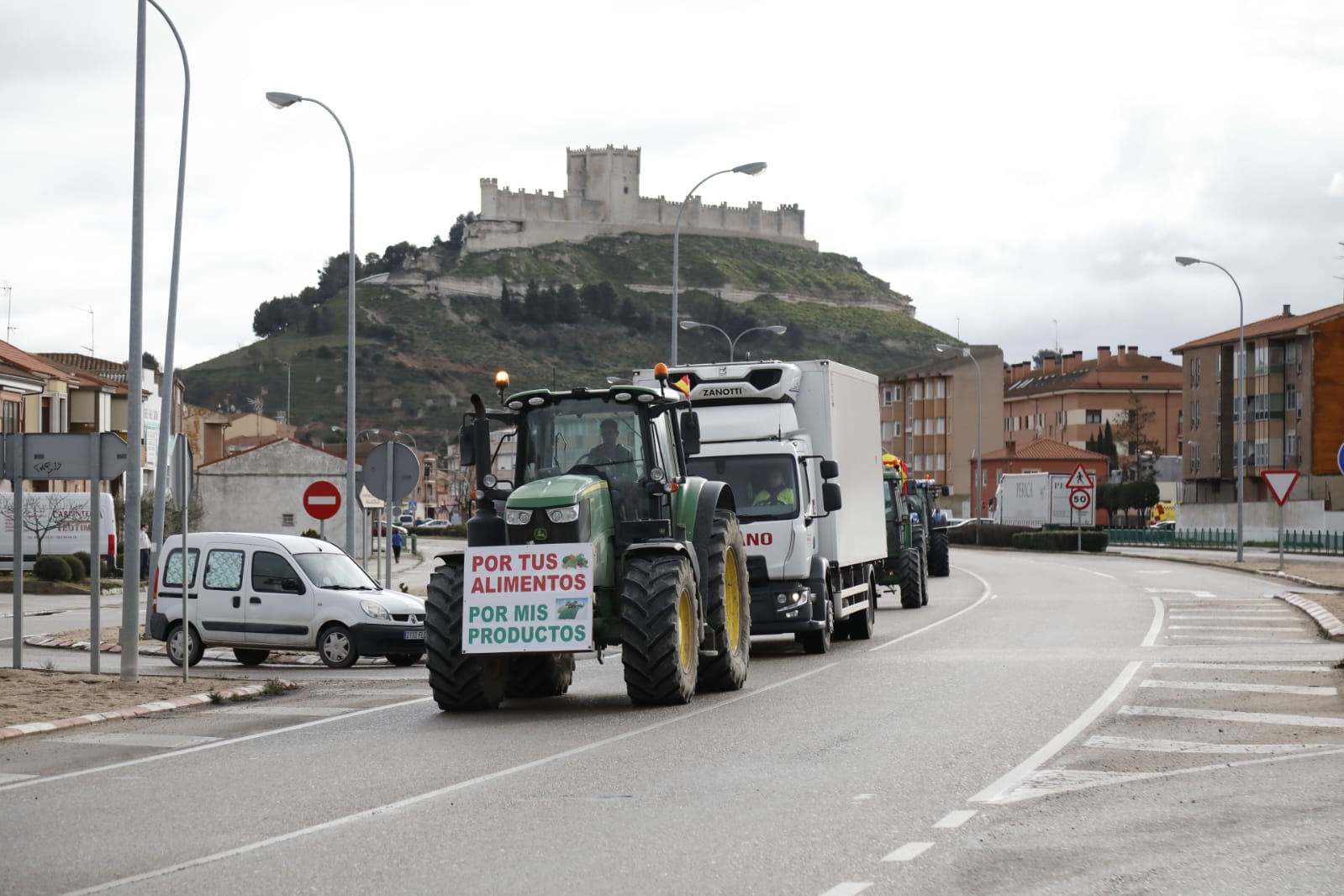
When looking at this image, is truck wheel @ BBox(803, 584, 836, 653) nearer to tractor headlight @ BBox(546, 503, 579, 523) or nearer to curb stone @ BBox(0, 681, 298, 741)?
curb stone @ BBox(0, 681, 298, 741)

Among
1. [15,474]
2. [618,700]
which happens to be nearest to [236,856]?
[618,700]

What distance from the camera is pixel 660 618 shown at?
14.8 m

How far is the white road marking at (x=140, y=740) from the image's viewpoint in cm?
1350

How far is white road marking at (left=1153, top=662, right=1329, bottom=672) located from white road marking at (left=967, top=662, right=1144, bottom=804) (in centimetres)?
156

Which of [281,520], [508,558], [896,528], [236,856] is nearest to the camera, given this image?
[236,856]

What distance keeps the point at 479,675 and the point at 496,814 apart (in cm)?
560

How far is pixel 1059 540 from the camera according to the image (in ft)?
239

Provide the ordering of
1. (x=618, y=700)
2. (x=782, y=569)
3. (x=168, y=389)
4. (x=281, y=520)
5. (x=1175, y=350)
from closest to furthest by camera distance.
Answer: (x=618, y=700) < (x=782, y=569) < (x=168, y=389) < (x=281, y=520) < (x=1175, y=350)

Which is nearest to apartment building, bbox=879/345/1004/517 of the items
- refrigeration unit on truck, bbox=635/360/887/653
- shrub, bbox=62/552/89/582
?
shrub, bbox=62/552/89/582

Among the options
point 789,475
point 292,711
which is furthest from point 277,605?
point 789,475

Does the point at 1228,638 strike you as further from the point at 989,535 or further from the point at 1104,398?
the point at 1104,398

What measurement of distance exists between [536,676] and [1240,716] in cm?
637

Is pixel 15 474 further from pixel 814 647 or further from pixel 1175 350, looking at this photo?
pixel 1175 350

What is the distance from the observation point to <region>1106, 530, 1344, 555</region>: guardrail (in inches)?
2722
